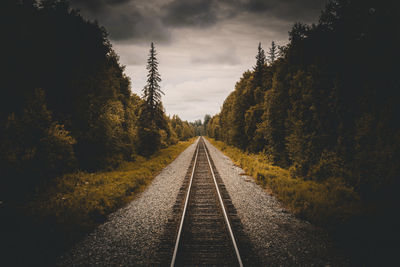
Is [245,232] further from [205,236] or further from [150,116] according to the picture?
[150,116]

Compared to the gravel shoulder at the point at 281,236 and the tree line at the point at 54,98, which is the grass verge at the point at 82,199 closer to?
the tree line at the point at 54,98

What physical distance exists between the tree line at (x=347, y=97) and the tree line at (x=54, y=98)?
1271 centimetres

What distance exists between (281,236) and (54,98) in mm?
13089

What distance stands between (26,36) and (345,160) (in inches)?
667

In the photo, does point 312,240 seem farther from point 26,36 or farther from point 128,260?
point 26,36

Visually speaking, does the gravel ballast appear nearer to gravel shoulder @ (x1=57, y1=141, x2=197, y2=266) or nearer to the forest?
gravel shoulder @ (x1=57, y1=141, x2=197, y2=266)

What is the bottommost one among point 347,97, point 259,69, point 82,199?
point 82,199

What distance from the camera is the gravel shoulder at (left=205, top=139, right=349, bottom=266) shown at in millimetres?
4250

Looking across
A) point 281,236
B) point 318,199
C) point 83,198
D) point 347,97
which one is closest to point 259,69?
point 347,97

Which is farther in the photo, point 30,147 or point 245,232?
point 30,147

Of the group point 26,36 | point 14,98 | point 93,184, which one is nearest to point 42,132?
point 14,98

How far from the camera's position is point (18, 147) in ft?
24.5

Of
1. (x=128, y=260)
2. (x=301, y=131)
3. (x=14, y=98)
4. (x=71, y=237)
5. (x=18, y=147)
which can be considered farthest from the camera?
(x=301, y=131)

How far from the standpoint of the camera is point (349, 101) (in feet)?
27.5
